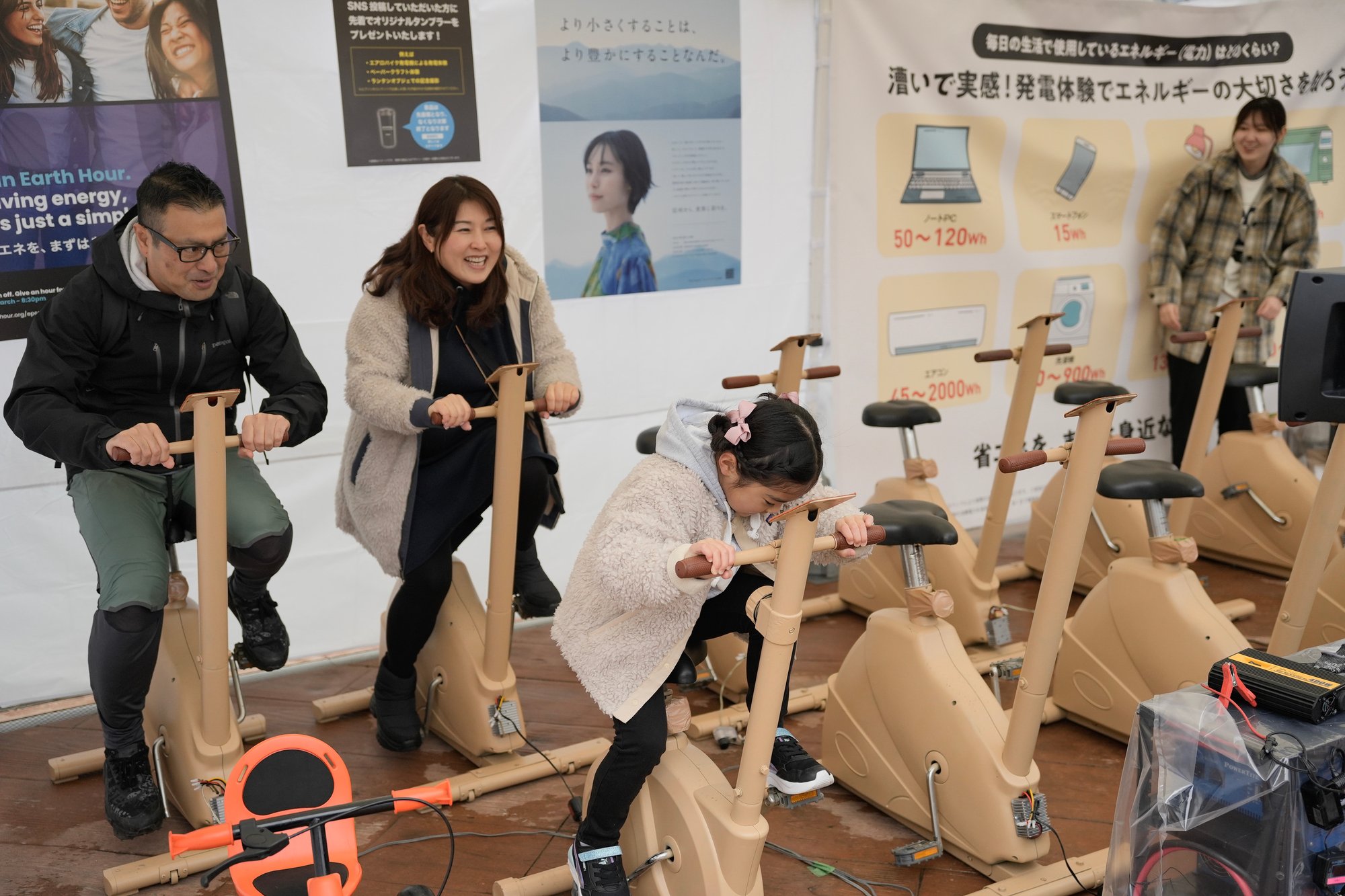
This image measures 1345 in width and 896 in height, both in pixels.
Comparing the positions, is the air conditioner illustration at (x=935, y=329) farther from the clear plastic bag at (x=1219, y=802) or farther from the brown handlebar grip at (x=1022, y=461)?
the clear plastic bag at (x=1219, y=802)

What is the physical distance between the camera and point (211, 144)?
117 inches

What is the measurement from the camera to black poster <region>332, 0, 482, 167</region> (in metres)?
3.10

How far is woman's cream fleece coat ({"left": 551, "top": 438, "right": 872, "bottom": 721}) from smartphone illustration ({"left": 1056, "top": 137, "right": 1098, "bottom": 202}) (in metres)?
2.95

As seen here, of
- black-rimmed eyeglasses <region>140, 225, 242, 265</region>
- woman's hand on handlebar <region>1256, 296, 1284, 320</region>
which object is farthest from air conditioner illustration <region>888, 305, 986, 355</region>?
black-rimmed eyeglasses <region>140, 225, 242, 265</region>

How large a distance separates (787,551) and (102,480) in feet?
4.98

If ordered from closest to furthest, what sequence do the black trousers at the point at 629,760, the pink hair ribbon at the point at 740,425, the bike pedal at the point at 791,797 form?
1. the pink hair ribbon at the point at 740,425
2. the black trousers at the point at 629,760
3. the bike pedal at the point at 791,797

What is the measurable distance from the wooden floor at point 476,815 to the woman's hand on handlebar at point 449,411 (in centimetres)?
93

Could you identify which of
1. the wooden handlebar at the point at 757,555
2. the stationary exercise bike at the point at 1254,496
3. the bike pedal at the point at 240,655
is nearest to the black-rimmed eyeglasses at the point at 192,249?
the bike pedal at the point at 240,655

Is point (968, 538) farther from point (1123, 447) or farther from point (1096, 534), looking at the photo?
point (1123, 447)

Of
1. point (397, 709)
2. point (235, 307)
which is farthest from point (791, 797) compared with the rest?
point (235, 307)

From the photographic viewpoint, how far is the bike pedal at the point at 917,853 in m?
2.32

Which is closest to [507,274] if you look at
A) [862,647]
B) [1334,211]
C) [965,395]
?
[862,647]

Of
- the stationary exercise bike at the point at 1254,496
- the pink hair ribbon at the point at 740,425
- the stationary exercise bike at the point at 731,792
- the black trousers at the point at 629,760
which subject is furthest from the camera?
the stationary exercise bike at the point at 1254,496

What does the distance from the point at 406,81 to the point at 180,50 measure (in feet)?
1.91
